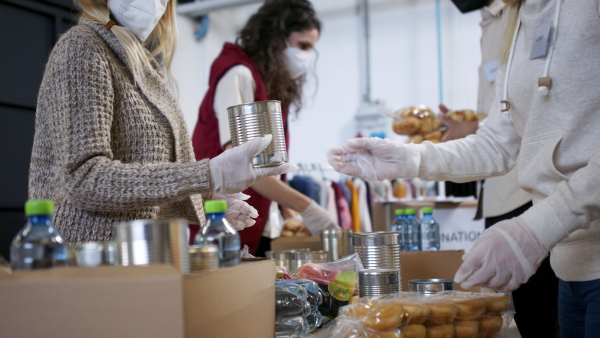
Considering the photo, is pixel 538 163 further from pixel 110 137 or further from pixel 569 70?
pixel 110 137

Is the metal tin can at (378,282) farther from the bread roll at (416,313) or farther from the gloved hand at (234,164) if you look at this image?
the gloved hand at (234,164)

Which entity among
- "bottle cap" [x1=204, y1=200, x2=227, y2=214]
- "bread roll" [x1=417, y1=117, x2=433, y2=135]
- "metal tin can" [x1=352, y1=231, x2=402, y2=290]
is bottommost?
"metal tin can" [x1=352, y1=231, x2=402, y2=290]

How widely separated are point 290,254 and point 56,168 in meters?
0.72

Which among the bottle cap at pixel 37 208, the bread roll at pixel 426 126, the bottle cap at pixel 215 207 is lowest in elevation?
the bottle cap at pixel 215 207

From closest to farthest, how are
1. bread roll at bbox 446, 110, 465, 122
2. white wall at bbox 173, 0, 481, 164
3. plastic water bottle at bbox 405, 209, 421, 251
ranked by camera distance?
plastic water bottle at bbox 405, 209, 421, 251
bread roll at bbox 446, 110, 465, 122
white wall at bbox 173, 0, 481, 164

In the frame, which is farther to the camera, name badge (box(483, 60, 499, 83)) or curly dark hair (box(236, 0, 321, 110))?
curly dark hair (box(236, 0, 321, 110))

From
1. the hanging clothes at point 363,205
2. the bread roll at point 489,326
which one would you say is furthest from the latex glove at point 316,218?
the hanging clothes at point 363,205

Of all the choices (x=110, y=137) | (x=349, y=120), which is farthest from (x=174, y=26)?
(x=349, y=120)

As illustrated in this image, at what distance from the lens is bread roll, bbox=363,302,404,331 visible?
96cm

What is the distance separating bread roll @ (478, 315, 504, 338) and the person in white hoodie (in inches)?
2.4

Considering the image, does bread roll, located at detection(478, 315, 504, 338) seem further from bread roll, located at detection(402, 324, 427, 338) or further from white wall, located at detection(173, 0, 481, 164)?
white wall, located at detection(173, 0, 481, 164)

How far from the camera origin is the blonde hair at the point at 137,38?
52.9 inches

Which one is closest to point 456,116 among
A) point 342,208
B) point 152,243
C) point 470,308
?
Result: point 470,308

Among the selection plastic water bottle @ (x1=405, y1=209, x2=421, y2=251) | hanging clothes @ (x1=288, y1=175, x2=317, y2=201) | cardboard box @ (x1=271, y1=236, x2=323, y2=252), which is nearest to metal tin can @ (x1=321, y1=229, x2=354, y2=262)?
plastic water bottle @ (x1=405, y1=209, x2=421, y2=251)
